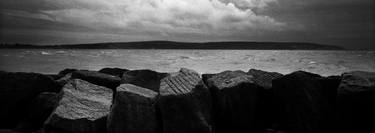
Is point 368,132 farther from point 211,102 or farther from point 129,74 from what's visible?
point 129,74

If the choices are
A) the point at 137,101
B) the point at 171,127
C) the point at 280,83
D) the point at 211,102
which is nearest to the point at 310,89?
the point at 280,83

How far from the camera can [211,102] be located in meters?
3.99

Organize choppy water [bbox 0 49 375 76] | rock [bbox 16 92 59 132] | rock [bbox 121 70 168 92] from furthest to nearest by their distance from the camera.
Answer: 1. choppy water [bbox 0 49 375 76]
2. rock [bbox 121 70 168 92]
3. rock [bbox 16 92 59 132]

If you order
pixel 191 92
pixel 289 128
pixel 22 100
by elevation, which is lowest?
pixel 289 128

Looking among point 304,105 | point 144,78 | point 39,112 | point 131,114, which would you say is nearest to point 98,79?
point 144,78

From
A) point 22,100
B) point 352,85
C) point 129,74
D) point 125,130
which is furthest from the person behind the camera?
point 129,74

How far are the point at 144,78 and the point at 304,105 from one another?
2582mm

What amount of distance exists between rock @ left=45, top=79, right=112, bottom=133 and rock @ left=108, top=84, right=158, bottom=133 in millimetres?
201

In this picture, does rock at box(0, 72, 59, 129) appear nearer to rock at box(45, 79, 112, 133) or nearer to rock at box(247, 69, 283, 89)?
rock at box(45, 79, 112, 133)

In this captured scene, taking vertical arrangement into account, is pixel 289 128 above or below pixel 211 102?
below

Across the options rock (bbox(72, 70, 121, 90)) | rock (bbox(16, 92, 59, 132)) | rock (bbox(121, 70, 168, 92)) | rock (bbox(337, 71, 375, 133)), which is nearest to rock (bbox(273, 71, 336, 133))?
rock (bbox(337, 71, 375, 133))

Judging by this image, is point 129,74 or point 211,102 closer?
point 211,102

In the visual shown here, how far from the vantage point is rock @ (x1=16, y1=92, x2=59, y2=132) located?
416 centimetres

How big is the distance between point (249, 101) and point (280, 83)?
54 centimetres
